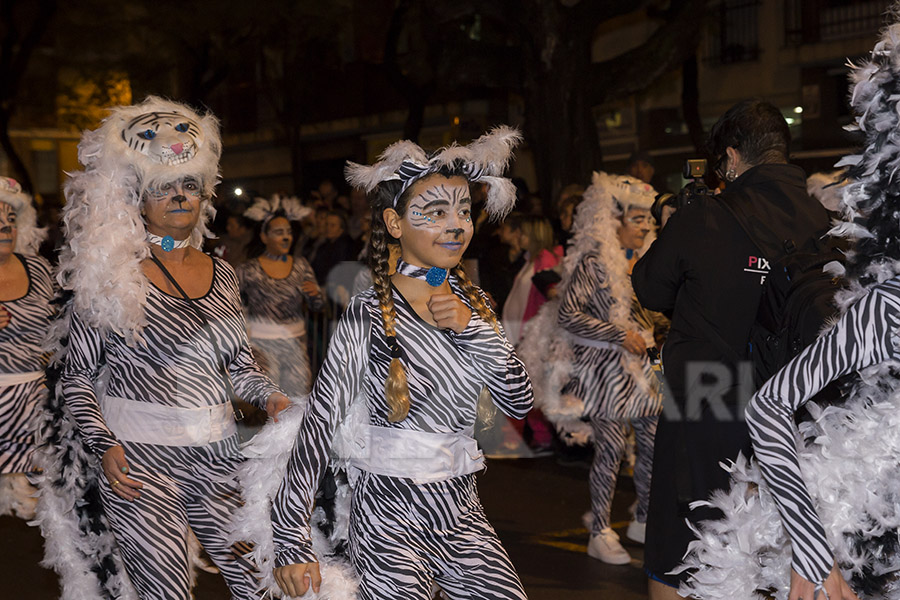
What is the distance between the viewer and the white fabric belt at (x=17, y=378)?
6000 mm

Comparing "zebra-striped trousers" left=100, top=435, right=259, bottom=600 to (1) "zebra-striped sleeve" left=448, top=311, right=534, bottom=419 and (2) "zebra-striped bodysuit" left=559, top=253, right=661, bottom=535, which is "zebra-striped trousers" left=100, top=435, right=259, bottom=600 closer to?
(1) "zebra-striped sleeve" left=448, top=311, right=534, bottom=419

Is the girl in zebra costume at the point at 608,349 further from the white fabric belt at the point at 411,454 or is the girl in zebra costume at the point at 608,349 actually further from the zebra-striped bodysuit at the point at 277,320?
the white fabric belt at the point at 411,454

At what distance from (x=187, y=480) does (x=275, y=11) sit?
1875cm

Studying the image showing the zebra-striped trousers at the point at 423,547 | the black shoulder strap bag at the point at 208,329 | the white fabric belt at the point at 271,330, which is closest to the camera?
the zebra-striped trousers at the point at 423,547

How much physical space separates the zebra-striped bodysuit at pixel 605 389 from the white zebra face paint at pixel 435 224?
11.3 ft

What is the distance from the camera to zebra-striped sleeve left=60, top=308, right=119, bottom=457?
3757mm

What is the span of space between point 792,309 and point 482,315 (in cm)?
94

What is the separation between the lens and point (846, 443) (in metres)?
2.51

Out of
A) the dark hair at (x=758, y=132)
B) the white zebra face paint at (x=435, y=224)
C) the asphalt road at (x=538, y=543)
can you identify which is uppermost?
the dark hair at (x=758, y=132)

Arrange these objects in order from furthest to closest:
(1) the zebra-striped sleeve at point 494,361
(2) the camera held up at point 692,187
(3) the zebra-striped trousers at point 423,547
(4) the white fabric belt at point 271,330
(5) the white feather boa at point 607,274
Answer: (4) the white fabric belt at point 271,330
(5) the white feather boa at point 607,274
(2) the camera held up at point 692,187
(1) the zebra-striped sleeve at point 494,361
(3) the zebra-striped trousers at point 423,547

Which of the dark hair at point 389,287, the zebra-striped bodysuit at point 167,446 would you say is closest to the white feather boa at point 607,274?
the zebra-striped bodysuit at point 167,446

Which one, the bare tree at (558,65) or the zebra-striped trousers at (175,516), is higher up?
the bare tree at (558,65)

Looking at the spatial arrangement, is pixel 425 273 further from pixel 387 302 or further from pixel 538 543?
pixel 538 543

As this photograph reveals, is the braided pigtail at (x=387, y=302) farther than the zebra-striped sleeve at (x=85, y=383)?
No
